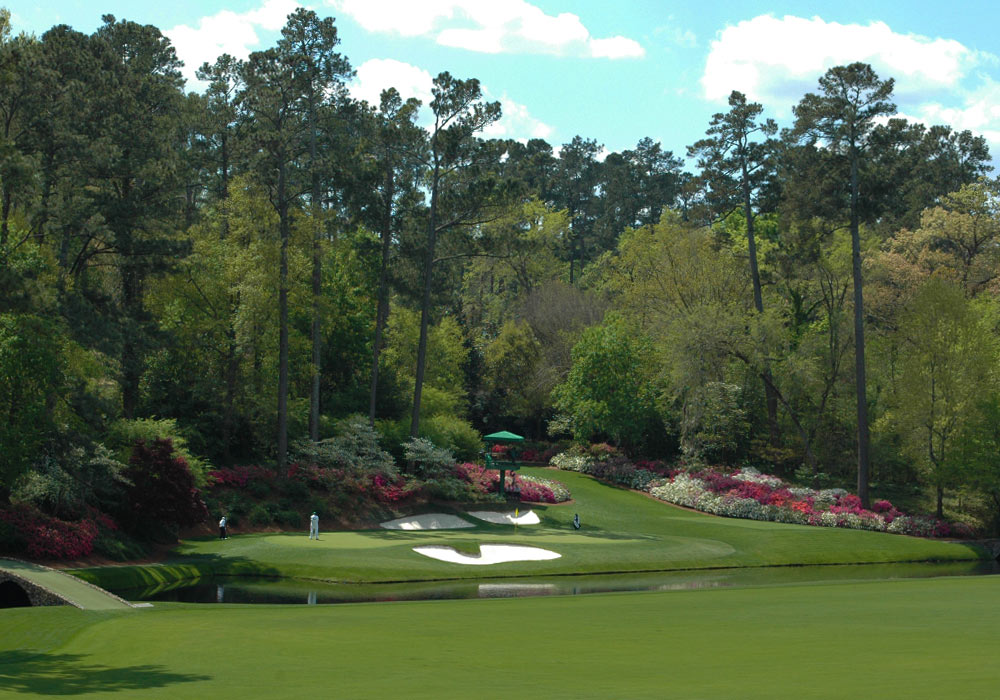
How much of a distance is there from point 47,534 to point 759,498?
33.7m

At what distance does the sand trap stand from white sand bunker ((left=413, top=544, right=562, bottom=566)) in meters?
8.83

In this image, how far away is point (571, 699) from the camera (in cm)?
1038

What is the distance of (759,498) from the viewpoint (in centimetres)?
4756

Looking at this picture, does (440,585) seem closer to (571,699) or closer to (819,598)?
(819,598)

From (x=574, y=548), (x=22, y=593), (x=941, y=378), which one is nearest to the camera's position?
(x=22, y=593)

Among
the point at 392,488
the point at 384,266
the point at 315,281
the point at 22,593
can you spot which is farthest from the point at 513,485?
the point at 22,593

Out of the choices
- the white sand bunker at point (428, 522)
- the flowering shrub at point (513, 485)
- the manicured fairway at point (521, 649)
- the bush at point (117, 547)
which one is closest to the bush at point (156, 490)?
the bush at point (117, 547)

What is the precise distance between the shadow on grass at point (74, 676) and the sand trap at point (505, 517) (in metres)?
29.3

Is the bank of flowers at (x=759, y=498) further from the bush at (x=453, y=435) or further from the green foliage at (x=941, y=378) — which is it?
the bush at (x=453, y=435)

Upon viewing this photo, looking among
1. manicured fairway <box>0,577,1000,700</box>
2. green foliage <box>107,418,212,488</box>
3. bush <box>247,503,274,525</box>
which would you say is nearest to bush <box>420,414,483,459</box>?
bush <box>247,503,274,525</box>

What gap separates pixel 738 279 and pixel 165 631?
164ft

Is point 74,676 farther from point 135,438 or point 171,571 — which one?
point 135,438

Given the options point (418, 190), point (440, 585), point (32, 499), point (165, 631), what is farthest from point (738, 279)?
point (165, 631)

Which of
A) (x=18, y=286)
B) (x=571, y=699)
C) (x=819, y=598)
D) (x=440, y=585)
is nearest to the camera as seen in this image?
(x=571, y=699)
